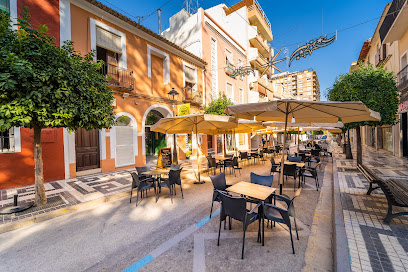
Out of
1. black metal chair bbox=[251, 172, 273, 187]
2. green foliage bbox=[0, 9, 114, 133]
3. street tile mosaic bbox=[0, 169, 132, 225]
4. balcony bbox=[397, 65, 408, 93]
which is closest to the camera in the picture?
green foliage bbox=[0, 9, 114, 133]

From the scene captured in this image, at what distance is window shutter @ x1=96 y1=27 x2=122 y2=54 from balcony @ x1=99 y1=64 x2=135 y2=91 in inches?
40.5

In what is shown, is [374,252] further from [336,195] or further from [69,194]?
[69,194]

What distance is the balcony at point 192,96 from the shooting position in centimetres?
1424

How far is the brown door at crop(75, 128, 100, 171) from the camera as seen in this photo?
891cm

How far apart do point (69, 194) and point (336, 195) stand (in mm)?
8689

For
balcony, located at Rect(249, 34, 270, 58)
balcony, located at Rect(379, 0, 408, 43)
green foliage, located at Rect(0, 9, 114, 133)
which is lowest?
green foliage, located at Rect(0, 9, 114, 133)

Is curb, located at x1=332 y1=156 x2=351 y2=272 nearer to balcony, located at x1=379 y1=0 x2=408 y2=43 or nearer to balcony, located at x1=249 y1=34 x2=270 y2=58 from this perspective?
balcony, located at x1=379 y1=0 x2=408 y2=43

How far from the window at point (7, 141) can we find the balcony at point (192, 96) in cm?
974

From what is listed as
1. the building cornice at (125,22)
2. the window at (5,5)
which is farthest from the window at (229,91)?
the window at (5,5)

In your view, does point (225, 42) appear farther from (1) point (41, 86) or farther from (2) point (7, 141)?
(2) point (7, 141)

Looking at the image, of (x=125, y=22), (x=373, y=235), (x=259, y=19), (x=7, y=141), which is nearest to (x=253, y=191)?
(x=373, y=235)

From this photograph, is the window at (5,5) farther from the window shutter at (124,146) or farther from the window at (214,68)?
the window at (214,68)

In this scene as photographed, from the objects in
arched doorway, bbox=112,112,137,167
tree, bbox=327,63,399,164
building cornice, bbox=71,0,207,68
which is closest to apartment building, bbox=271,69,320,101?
building cornice, bbox=71,0,207,68

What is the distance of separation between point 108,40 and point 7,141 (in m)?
6.76
